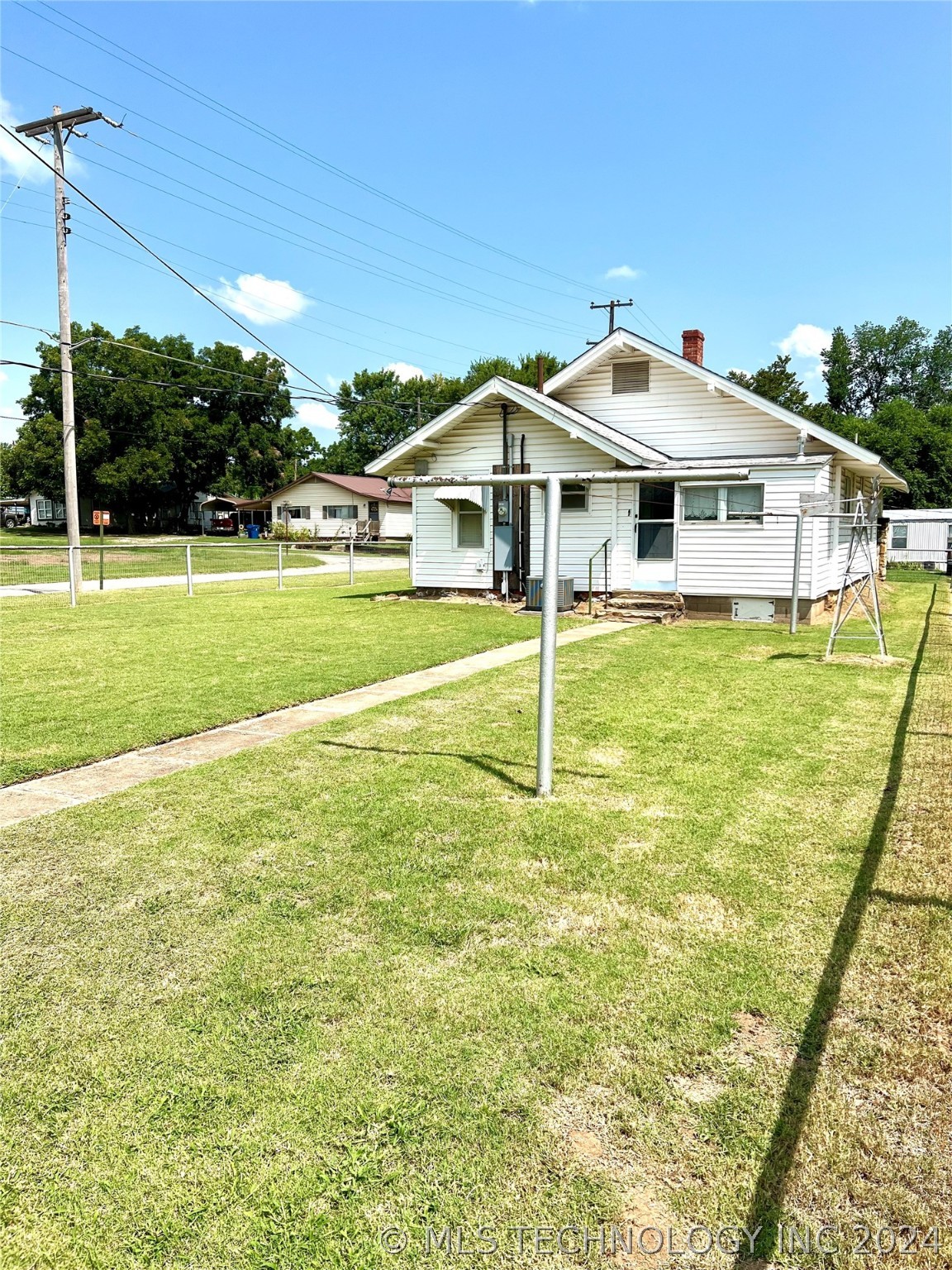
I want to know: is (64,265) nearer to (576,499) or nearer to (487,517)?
(487,517)

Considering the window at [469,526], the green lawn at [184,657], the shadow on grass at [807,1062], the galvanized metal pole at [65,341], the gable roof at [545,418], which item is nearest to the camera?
the shadow on grass at [807,1062]

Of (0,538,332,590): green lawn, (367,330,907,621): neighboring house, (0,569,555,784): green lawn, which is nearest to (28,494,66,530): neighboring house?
(0,538,332,590): green lawn

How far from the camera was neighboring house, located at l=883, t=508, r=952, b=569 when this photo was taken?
1432 inches

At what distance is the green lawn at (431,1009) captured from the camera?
1.90 m

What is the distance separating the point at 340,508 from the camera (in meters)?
53.7

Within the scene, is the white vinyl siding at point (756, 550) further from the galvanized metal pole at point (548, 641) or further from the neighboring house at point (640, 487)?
the galvanized metal pole at point (548, 641)

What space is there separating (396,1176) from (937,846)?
10.8ft

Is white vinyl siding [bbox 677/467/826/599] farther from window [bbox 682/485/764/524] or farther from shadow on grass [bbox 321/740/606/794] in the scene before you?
shadow on grass [bbox 321/740/606/794]

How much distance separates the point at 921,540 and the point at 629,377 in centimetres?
2851

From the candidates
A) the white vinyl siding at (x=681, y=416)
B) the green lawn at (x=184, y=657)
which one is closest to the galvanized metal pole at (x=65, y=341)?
the green lawn at (x=184, y=657)

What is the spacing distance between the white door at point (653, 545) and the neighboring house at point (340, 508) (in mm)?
36633

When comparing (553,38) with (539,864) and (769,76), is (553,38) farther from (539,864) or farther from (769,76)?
(539,864)

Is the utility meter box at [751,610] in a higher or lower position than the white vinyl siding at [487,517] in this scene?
lower

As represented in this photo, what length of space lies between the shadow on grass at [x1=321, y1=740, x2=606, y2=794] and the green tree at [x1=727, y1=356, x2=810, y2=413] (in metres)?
50.8
